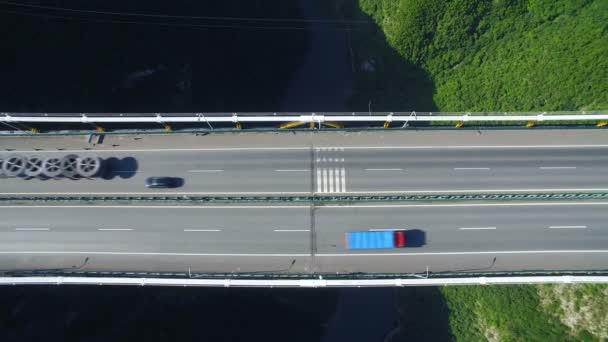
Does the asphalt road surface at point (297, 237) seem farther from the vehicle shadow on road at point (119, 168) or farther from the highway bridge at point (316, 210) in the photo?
the vehicle shadow on road at point (119, 168)

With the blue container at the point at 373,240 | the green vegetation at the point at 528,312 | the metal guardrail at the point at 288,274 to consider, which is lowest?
the green vegetation at the point at 528,312

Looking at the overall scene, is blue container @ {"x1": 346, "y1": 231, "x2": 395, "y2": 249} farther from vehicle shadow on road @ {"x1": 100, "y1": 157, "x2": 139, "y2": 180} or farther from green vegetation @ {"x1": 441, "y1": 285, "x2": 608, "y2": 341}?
vehicle shadow on road @ {"x1": 100, "y1": 157, "x2": 139, "y2": 180}

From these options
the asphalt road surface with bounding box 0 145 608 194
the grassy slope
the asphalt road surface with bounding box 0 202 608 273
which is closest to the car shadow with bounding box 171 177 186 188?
the asphalt road surface with bounding box 0 145 608 194

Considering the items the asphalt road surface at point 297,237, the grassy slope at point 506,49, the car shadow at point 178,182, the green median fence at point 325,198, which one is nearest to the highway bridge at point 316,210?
the asphalt road surface at point 297,237

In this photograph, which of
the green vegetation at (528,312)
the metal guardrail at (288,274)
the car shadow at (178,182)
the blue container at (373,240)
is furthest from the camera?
the green vegetation at (528,312)

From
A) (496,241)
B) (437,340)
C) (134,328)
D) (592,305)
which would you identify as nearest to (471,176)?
(496,241)

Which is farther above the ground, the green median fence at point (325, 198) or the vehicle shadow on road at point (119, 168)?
the vehicle shadow on road at point (119, 168)

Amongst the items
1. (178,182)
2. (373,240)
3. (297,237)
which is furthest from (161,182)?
(373,240)
